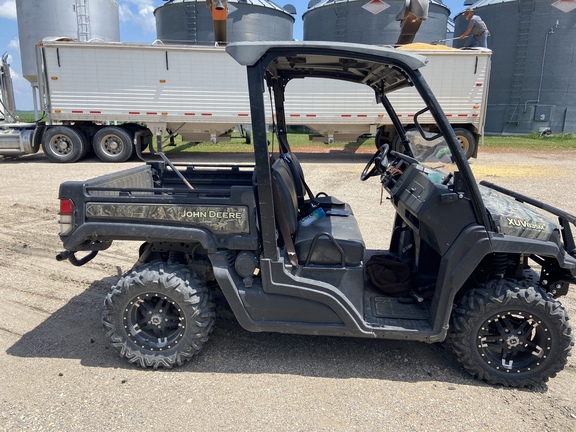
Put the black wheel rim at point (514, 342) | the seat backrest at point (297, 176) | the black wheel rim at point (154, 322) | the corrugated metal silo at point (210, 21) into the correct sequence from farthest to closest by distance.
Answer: the corrugated metal silo at point (210, 21)
the seat backrest at point (297, 176)
the black wheel rim at point (154, 322)
the black wheel rim at point (514, 342)

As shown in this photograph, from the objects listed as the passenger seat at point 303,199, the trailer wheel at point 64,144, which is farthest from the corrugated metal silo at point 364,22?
the passenger seat at point 303,199

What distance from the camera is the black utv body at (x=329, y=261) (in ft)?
9.27

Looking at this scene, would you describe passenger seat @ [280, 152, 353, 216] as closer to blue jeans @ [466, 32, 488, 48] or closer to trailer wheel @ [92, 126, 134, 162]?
trailer wheel @ [92, 126, 134, 162]

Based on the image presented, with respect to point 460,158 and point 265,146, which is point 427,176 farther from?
point 265,146

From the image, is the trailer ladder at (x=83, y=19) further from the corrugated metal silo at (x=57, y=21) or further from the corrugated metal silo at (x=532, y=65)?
the corrugated metal silo at (x=532, y=65)

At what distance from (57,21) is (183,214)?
24.5 meters

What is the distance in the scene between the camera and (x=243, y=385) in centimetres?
296

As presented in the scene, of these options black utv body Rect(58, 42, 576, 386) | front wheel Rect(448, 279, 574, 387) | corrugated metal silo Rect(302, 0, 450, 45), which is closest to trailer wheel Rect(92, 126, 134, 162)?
black utv body Rect(58, 42, 576, 386)

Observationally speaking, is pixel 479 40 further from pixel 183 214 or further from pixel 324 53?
pixel 183 214

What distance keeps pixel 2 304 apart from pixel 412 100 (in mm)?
12189

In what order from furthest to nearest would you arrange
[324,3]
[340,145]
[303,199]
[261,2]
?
[324,3]
[261,2]
[340,145]
[303,199]

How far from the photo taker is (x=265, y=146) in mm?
2889

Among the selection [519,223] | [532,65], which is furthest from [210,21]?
[519,223]

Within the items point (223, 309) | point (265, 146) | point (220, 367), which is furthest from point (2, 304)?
point (265, 146)
